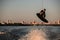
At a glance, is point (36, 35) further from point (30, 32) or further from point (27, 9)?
point (27, 9)

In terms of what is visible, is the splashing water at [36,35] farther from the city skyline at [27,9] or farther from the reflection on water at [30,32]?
the city skyline at [27,9]

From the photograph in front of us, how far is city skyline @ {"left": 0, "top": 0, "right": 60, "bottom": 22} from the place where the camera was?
2.65 m

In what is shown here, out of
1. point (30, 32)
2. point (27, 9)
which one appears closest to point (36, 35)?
point (30, 32)

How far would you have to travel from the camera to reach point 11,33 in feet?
8.44

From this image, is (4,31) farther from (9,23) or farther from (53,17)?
(53,17)

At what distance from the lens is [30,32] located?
2.59 m

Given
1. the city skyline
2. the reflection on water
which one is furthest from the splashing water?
the city skyline

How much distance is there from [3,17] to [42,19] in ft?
1.97

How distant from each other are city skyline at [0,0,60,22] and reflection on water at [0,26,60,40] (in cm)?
14

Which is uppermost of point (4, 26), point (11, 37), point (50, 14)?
point (50, 14)

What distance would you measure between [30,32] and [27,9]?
0.36 meters

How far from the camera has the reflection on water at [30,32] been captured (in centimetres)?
256

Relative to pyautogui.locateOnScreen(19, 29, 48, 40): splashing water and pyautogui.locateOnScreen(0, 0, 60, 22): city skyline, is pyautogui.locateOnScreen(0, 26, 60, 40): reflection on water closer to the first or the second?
pyautogui.locateOnScreen(19, 29, 48, 40): splashing water

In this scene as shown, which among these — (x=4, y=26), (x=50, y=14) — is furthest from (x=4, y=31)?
(x=50, y=14)
